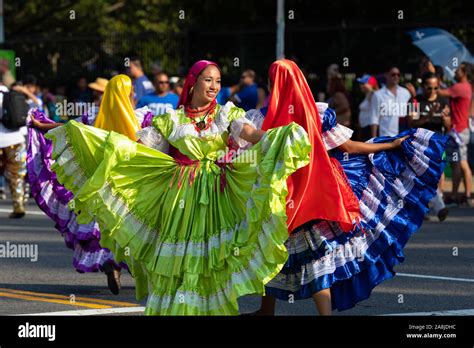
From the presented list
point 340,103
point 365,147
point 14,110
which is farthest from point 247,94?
point 365,147

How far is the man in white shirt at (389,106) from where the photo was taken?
1845cm

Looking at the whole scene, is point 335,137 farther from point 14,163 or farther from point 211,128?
point 14,163

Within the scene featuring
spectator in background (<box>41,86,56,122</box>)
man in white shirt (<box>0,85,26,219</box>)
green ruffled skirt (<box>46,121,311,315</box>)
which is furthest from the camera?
spectator in background (<box>41,86,56,122</box>)

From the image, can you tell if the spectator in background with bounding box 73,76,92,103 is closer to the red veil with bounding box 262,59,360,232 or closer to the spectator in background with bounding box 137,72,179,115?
the spectator in background with bounding box 137,72,179,115

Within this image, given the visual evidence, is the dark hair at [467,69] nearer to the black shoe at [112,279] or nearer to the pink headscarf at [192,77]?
the black shoe at [112,279]

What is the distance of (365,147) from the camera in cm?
930

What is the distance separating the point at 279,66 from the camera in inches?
347

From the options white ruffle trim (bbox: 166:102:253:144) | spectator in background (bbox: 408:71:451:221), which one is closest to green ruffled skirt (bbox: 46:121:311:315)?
white ruffle trim (bbox: 166:102:253:144)

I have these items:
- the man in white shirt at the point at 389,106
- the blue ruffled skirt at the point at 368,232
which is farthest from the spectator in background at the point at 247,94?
the blue ruffled skirt at the point at 368,232

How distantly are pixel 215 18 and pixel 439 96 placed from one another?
18063mm

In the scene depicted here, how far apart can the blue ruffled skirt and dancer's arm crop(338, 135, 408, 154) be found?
0.21ft

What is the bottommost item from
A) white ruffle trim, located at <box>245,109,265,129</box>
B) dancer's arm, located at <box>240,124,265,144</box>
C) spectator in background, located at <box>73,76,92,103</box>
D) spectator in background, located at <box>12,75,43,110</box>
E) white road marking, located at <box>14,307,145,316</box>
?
Result: white road marking, located at <box>14,307,145,316</box>

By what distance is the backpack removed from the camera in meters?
17.8
